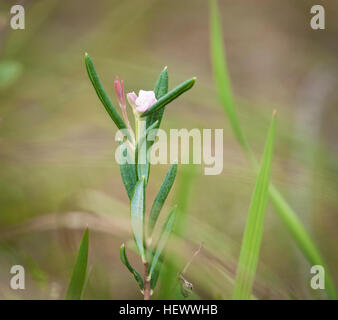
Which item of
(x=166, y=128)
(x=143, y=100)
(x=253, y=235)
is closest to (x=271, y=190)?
(x=253, y=235)

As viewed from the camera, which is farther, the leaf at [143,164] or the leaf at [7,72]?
the leaf at [7,72]

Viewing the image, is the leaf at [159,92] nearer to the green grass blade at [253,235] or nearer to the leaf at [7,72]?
the green grass blade at [253,235]

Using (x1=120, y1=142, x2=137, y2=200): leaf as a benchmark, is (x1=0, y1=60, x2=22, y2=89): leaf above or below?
above

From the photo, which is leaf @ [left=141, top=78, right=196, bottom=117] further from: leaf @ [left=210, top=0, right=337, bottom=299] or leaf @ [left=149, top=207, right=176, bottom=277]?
leaf @ [left=210, top=0, right=337, bottom=299]

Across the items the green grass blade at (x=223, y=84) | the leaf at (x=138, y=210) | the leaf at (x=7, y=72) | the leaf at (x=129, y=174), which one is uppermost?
the leaf at (x=7, y=72)

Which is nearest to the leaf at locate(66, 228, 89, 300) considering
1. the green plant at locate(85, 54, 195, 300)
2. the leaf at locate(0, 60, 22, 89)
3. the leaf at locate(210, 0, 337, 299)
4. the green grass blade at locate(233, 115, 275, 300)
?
the green plant at locate(85, 54, 195, 300)

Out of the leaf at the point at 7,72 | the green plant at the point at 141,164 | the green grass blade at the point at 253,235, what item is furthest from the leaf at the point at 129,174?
the leaf at the point at 7,72
